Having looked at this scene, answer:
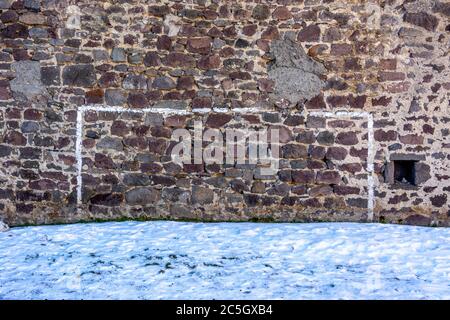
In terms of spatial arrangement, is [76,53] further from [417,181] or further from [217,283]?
[417,181]

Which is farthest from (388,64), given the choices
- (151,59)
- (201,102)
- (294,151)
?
(151,59)

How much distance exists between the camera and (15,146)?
6602mm

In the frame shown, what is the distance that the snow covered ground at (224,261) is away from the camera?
14.5 feet

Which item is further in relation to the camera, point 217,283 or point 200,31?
point 200,31

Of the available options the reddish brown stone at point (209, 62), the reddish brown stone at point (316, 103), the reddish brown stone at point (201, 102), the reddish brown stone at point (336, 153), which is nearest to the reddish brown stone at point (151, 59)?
the reddish brown stone at point (209, 62)

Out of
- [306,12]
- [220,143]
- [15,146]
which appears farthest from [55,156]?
[306,12]

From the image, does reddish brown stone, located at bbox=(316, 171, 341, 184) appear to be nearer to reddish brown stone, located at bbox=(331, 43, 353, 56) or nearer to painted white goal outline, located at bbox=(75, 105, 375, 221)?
painted white goal outline, located at bbox=(75, 105, 375, 221)

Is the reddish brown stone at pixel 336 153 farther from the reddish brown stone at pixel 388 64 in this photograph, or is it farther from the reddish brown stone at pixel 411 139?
the reddish brown stone at pixel 388 64

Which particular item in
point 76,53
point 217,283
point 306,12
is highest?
point 306,12

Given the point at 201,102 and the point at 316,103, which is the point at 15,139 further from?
the point at 316,103

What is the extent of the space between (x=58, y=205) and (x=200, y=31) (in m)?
2.76

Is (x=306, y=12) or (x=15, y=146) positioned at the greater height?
(x=306, y=12)

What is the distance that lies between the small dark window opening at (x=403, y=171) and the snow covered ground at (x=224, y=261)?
64 centimetres

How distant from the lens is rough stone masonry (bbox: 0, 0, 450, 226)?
6504 mm
